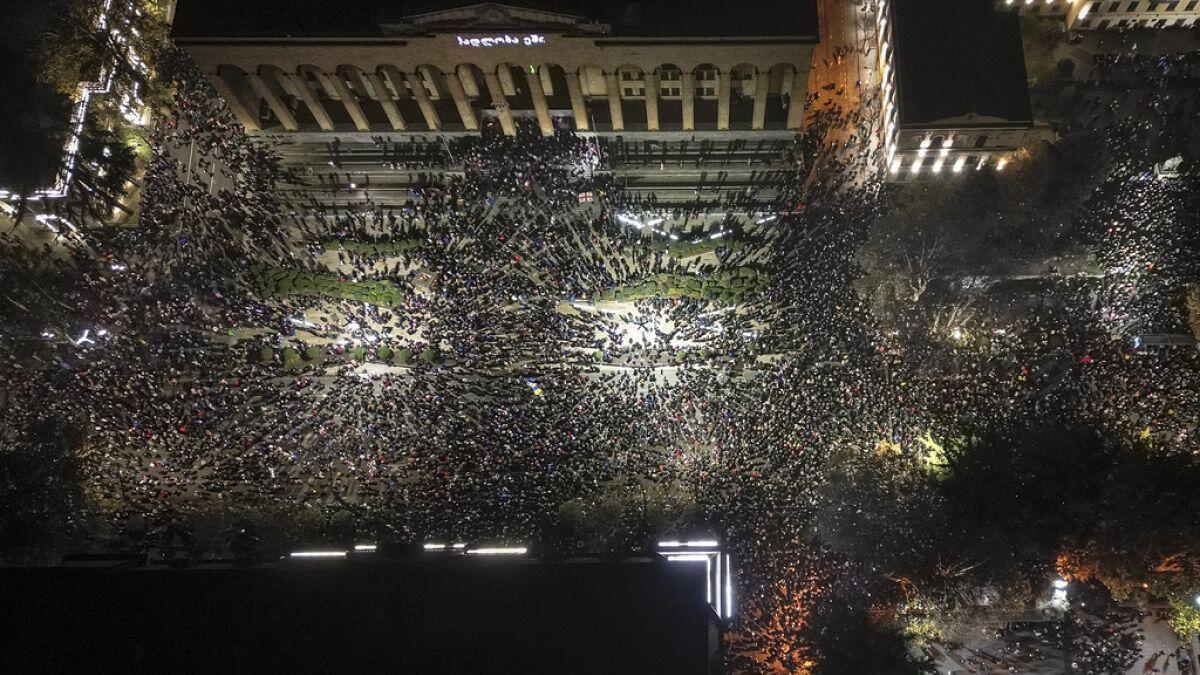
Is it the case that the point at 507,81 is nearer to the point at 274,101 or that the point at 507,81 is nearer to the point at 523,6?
the point at 523,6

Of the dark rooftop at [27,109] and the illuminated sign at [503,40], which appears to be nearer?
the illuminated sign at [503,40]

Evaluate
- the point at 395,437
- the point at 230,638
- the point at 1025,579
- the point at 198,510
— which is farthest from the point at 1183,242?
the point at 198,510

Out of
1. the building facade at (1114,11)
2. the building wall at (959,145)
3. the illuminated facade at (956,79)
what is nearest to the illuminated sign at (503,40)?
the illuminated facade at (956,79)

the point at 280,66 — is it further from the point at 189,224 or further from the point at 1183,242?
the point at 1183,242

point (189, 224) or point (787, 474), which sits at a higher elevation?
point (189, 224)

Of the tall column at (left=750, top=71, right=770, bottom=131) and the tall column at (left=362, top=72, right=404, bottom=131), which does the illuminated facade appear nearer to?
the tall column at (left=750, top=71, right=770, bottom=131)

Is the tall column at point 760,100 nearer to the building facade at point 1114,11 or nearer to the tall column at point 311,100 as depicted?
the building facade at point 1114,11

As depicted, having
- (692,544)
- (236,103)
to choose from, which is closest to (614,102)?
(236,103)
